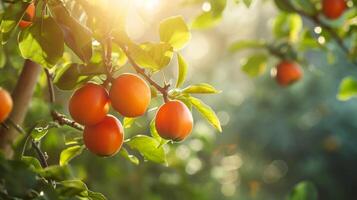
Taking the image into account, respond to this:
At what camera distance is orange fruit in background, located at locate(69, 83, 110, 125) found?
0.91 metres

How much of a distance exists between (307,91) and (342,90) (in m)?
5.59

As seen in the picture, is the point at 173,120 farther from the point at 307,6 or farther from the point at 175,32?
the point at 307,6

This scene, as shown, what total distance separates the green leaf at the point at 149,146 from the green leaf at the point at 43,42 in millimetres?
230

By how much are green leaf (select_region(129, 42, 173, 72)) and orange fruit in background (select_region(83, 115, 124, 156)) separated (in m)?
0.11

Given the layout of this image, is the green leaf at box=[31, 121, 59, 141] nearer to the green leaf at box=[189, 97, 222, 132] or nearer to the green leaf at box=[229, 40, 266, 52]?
the green leaf at box=[189, 97, 222, 132]

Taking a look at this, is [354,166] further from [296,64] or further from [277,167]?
[296,64]

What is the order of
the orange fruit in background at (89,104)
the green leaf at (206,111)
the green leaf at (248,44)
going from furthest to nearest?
the green leaf at (248,44) < the green leaf at (206,111) < the orange fruit in background at (89,104)

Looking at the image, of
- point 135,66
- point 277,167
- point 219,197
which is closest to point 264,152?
point 277,167

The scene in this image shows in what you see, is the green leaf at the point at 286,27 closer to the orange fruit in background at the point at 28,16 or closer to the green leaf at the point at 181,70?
the green leaf at the point at 181,70

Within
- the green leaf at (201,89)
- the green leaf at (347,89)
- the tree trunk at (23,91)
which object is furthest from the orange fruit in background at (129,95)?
the green leaf at (347,89)

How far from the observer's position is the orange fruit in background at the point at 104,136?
3.13 ft

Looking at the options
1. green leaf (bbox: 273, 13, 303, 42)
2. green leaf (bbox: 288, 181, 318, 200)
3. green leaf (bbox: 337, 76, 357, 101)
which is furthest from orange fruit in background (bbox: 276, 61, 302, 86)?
green leaf (bbox: 288, 181, 318, 200)

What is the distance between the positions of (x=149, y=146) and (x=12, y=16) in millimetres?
338

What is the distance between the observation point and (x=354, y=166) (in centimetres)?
723
